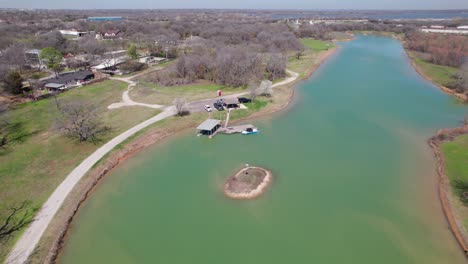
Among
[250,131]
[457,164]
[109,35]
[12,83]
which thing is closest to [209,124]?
[250,131]

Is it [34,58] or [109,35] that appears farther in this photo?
[109,35]

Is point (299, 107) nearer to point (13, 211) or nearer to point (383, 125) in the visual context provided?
point (383, 125)

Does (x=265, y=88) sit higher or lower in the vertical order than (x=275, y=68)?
lower

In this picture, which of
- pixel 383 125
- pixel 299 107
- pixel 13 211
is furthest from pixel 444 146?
pixel 13 211

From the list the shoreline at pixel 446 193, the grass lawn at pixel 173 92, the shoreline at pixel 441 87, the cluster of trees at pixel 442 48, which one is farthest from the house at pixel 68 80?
the cluster of trees at pixel 442 48

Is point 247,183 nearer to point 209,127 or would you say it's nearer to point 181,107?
point 209,127

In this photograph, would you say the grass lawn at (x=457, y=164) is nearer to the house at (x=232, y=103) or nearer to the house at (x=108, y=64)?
the house at (x=232, y=103)

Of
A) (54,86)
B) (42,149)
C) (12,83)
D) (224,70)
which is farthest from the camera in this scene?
(224,70)
